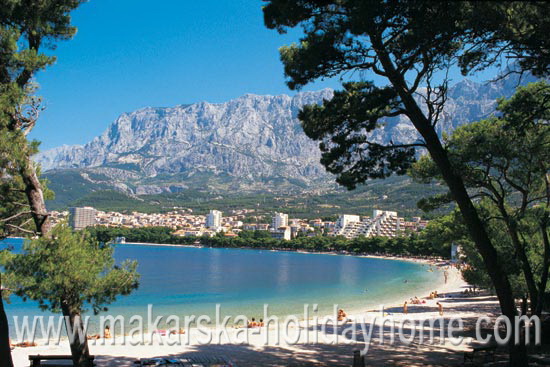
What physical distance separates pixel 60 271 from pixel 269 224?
16817cm

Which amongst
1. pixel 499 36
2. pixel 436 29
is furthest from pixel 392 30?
pixel 499 36

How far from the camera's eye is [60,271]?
590 cm

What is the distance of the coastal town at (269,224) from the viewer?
449 ft

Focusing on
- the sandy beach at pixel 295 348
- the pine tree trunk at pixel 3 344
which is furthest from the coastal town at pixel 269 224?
the pine tree trunk at pixel 3 344

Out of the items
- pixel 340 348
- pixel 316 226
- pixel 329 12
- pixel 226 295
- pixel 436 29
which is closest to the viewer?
pixel 436 29

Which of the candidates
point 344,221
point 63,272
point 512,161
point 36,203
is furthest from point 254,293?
point 344,221

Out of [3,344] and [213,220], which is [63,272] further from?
[213,220]

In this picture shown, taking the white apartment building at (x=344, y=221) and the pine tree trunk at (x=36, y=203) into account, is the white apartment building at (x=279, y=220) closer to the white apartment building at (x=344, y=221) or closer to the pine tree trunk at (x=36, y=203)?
the white apartment building at (x=344, y=221)

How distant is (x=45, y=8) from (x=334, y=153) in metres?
5.21

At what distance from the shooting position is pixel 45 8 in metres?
6.59

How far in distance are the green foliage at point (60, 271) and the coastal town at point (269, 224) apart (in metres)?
119

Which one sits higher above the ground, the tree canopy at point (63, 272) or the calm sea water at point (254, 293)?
the tree canopy at point (63, 272)

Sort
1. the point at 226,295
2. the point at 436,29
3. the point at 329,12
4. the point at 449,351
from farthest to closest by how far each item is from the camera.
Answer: the point at 226,295, the point at 449,351, the point at 329,12, the point at 436,29

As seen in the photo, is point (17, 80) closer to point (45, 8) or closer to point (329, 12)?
point (45, 8)
